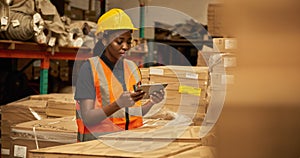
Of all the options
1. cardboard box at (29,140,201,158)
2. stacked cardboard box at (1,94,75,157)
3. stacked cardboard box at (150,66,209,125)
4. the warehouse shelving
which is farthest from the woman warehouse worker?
the warehouse shelving

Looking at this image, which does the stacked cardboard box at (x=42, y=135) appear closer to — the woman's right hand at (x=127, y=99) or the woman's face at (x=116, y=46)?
the woman's face at (x=116, y=46)

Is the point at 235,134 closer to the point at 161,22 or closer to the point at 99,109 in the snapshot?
the point at 99,109

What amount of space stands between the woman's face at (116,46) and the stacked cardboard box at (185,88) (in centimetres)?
132

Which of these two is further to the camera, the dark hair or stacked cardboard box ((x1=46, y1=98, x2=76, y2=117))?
stacked cardboard box ((x1=46, y1=98, x2=76, y2=117))

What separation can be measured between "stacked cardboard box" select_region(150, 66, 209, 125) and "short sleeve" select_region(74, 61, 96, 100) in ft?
5.23

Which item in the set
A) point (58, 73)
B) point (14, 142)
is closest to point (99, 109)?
point (14, 142)

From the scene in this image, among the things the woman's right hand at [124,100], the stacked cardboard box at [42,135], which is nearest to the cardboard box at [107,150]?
the woman's right hand at [124,100]

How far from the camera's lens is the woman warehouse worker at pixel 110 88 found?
3.00m

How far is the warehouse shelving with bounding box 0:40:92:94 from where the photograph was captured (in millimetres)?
5812

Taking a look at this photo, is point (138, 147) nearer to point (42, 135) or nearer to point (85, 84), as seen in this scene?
point (85, 84)

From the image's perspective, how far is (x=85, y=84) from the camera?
3.00m

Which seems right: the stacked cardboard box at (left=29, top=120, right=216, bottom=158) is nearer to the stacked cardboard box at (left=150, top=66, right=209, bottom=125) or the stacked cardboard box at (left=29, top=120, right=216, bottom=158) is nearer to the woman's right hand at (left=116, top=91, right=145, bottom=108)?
the woman's right hand at (left=116, top=91, right=145, bottom=108)

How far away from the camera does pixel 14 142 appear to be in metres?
4.12

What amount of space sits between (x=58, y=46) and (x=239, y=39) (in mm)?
6491
